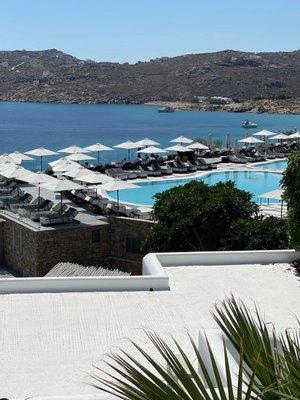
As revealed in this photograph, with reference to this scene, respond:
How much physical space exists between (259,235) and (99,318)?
212 inches

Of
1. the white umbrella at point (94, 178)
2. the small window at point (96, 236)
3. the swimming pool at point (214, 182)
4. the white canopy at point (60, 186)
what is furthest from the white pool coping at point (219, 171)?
the small window at point (96, 236)

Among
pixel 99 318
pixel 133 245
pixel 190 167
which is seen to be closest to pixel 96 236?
pixel 133 245

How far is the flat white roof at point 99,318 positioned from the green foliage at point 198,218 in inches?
103

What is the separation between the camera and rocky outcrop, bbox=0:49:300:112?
160125 mm

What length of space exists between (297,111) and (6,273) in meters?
125

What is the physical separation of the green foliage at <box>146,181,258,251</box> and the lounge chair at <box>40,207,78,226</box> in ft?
13.0

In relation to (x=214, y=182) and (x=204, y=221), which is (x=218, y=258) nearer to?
(x=204, y=221)

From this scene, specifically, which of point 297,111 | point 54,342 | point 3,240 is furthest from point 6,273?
point 297,111

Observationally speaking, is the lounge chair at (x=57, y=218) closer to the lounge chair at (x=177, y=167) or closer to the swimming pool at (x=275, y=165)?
the lounge chair at (x=177, y=167)

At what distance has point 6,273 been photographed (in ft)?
62.4

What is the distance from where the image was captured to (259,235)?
537 inches

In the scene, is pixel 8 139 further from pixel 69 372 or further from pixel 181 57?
pixel 181 57

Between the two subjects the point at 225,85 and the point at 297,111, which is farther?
the point at 225,85

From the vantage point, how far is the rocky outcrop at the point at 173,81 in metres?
160
